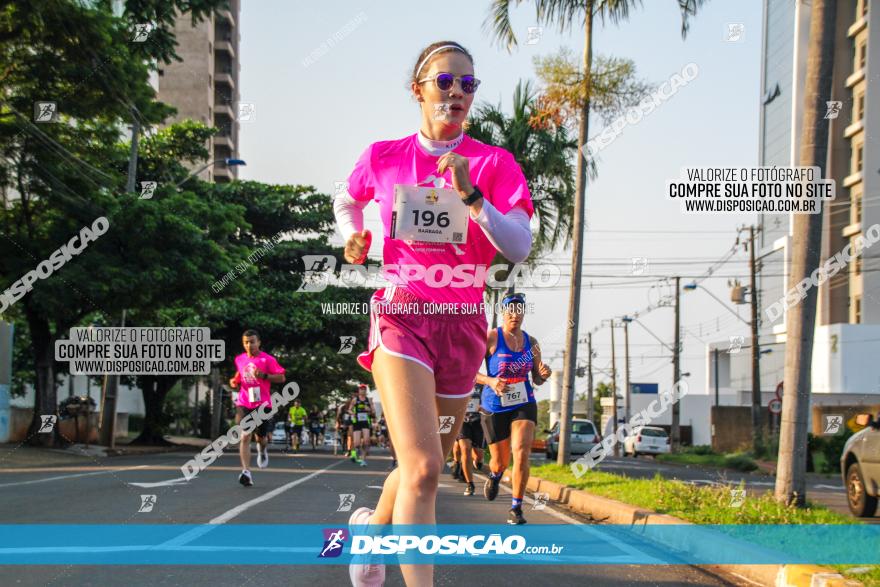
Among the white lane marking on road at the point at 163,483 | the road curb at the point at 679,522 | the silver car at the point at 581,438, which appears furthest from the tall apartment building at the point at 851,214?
the white lane marking on road at the point at 163,483

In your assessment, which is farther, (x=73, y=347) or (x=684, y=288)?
(x=684, y=288)

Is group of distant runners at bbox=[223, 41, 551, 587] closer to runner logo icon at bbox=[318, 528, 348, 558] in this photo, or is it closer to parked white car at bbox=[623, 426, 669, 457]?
runner logo icon at bbox=[318, 528, 348, 558]

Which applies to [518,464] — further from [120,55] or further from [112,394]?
[112,394]

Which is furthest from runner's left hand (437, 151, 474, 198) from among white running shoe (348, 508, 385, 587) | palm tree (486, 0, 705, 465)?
palm tree (486, 0, 705, 465)

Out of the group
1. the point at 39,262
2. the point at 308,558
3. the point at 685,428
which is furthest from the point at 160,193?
the point at 685,428

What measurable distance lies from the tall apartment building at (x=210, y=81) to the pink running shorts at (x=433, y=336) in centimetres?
7062

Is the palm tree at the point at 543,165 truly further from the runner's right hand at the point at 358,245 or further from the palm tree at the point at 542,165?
the runner's right hand at the point at 358,245

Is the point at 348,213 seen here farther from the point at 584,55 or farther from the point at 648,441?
the point at 648,441

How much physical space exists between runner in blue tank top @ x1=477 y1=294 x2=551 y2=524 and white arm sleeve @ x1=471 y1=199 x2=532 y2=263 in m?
5.14

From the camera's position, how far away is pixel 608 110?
723 inches

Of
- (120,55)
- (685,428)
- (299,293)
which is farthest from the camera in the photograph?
(685,428)

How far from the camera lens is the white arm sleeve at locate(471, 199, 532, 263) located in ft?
13.1

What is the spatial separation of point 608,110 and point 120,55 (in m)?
10.1

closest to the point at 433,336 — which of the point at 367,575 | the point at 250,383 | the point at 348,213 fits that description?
the point at 348,213
